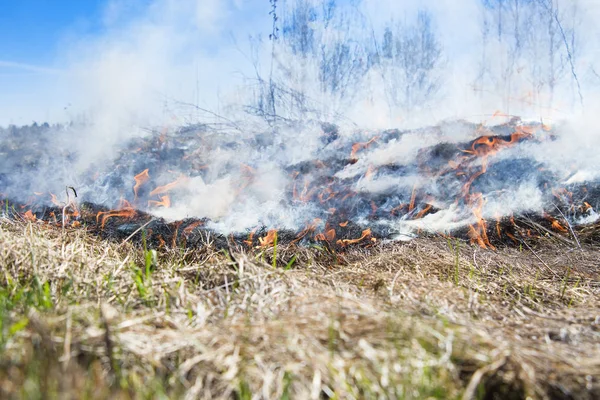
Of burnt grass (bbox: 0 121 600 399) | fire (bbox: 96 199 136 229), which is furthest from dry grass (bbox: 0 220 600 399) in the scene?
fire (bbox: 96 199 136 229)

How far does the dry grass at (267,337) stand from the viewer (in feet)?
4.92

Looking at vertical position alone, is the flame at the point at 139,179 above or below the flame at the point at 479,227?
above

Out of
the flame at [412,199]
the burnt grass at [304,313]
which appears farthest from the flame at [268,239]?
the flame at [412,199]

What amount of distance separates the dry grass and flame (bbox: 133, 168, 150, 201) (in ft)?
8.81

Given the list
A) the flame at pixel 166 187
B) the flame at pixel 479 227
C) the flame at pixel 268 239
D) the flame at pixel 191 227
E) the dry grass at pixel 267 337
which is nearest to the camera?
the dry grass at pixel 267 337

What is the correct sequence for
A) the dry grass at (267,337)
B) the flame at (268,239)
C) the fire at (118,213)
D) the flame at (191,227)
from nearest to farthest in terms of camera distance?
the dry grass at (267,337) → the flame at (268,239) → the flame at (191,227) → the fire at (118,213)

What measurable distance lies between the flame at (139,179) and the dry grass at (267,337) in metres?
2.69

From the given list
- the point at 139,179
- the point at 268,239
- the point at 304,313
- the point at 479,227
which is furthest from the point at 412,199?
the point at 139,179

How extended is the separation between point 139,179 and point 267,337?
458 cm

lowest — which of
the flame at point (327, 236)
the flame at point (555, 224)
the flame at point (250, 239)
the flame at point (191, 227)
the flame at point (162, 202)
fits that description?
the flame at point (555, 224)

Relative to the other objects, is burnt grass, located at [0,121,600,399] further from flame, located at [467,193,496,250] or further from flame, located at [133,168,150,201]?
flame, located at [133,168,150,201]

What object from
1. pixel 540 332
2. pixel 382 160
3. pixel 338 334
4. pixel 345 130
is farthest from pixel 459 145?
pixel 338 334

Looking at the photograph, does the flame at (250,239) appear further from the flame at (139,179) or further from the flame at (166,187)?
the flame at (139,179)

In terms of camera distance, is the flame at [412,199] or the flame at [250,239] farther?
the flame at [412,199]
